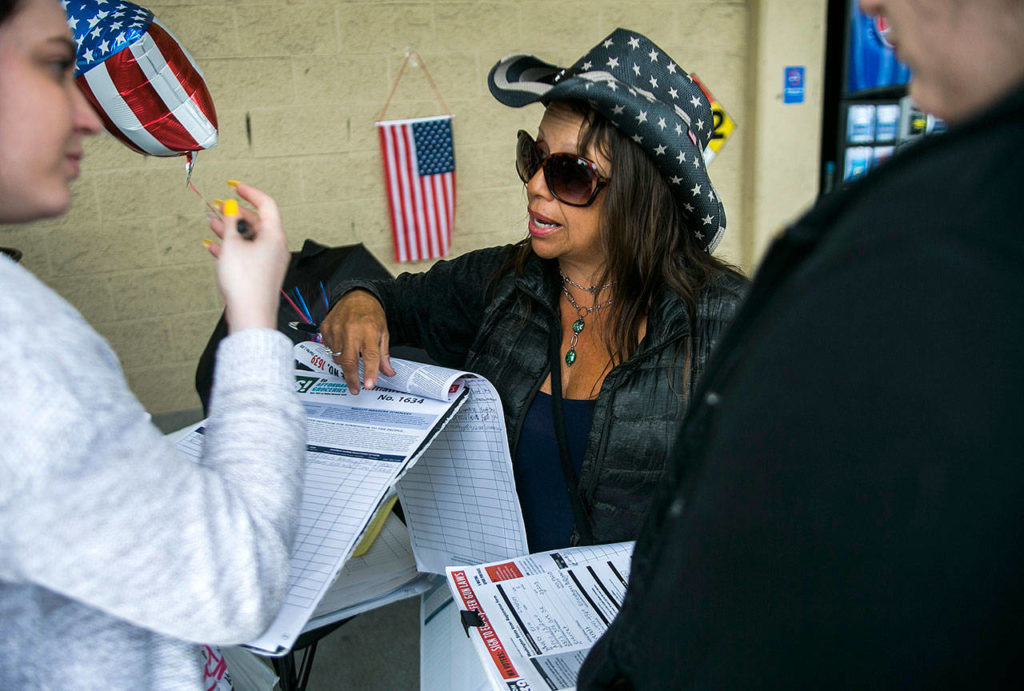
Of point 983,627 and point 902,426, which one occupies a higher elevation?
point 902,426

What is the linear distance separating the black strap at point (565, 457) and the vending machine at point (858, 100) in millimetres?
3329

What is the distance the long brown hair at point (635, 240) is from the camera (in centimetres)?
156

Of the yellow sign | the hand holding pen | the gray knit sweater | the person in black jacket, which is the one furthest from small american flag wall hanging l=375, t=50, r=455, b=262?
the person in black jacket

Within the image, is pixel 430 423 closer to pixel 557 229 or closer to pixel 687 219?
pixel 557 229

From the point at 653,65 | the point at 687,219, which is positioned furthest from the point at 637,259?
the point at 653,65

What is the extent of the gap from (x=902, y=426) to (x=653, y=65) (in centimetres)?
124

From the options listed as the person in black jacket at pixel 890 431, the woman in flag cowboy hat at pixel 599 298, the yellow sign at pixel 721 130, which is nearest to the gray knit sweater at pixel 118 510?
the person in black jacket at pixel 890 431

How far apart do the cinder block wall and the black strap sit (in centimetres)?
249

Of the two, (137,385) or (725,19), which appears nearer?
(137,385)

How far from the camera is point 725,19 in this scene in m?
4.23

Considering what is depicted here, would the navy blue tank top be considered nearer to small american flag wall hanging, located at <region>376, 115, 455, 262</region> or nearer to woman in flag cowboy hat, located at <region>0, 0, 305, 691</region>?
woman in flag cowboy hat, located at <region>0, 0, 305, 691</region>

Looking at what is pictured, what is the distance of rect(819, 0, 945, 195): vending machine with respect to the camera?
14.0 ft

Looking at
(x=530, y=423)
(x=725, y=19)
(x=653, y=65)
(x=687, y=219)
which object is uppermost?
(x=725, y=19)

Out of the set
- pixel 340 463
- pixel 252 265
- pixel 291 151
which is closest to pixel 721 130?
pixel 291 151
